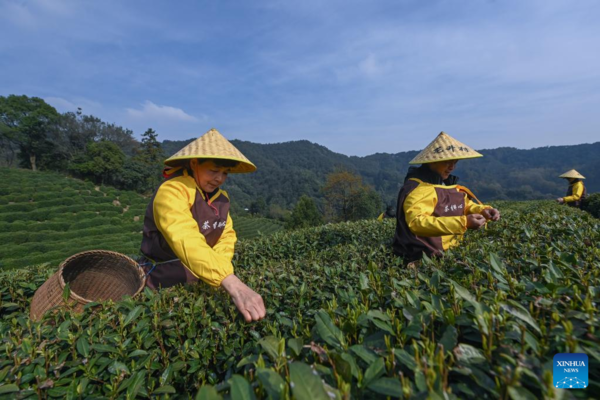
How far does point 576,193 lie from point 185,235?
12.6 m

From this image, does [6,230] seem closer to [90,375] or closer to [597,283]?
[90,375]

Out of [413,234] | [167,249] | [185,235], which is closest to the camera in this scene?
[185,235]

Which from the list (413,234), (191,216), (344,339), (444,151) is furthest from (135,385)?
(444,151)

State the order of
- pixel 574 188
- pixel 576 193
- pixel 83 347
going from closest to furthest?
pixel 83 347, pixel 576 193, pixel 574 188

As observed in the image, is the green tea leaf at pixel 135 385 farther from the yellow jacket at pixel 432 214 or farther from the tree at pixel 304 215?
the tree at pixel 304 215

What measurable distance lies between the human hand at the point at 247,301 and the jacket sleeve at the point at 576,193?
467 inches

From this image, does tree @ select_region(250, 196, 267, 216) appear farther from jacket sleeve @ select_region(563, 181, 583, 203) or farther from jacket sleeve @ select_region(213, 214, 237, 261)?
jacket sleeve @ select_region(213, 214, 237, 261)

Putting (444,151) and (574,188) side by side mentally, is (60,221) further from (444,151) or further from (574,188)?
(574,188)

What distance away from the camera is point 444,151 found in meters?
2.88

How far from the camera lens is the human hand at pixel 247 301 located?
4.62 feet

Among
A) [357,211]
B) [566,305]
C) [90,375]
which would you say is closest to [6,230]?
[90,375]

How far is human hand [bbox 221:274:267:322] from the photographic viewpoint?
1.41 metres

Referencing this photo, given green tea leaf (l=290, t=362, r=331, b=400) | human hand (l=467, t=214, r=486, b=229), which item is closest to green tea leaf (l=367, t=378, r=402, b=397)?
green tea leaf (l=290, t=362, r=331, b=400)

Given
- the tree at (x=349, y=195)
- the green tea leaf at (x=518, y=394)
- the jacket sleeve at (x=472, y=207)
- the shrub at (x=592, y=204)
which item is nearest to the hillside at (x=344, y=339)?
the green tea leaf at (x=518, y=394)
